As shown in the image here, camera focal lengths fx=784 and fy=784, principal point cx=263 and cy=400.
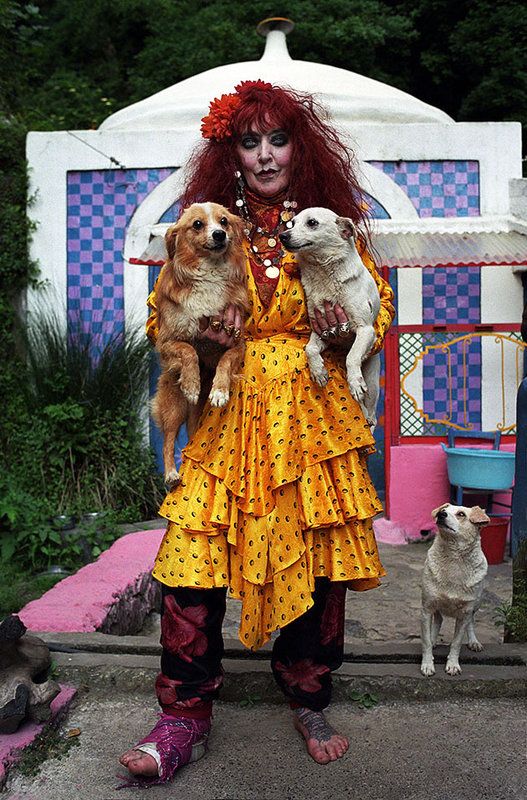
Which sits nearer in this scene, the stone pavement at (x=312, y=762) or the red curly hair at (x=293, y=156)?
the stone pavement at (x=312, y=762)

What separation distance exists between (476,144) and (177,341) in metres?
5.71

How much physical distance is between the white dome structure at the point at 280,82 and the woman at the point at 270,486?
5046 mm

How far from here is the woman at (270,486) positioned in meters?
Result: 2.36

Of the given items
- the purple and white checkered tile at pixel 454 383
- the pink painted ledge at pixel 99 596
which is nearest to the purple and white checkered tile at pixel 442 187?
the purple and white checkered tile at pixel 454 383

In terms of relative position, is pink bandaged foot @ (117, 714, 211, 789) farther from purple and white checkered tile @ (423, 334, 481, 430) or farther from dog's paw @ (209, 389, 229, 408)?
purple and white checkered tile @ (423, 334, 481, 430)

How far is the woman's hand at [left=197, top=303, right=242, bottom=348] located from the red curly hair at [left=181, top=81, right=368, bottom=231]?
0.41 meters

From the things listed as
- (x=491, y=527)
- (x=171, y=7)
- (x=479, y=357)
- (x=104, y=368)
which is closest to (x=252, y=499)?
(x=491, y=527)

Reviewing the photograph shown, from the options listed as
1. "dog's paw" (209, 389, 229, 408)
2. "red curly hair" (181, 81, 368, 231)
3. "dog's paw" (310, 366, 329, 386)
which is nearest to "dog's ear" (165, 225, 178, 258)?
"red curly hair" (181, 81, 368, 231)

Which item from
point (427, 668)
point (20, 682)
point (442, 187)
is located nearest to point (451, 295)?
point (442, 187)

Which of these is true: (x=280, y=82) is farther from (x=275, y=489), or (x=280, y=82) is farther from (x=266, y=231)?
(x=275, y=489)

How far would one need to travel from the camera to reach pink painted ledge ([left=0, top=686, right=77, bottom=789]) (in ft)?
7.72

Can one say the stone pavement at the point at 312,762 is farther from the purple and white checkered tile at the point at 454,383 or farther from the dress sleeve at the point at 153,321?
the purple and white checkered tile at the point at 454,383

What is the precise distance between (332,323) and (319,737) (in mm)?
1314

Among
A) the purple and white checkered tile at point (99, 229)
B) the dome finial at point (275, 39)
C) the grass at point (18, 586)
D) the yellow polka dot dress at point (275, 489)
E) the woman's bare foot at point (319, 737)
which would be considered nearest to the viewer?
the yellow polka dot dress at point (275, 489)
